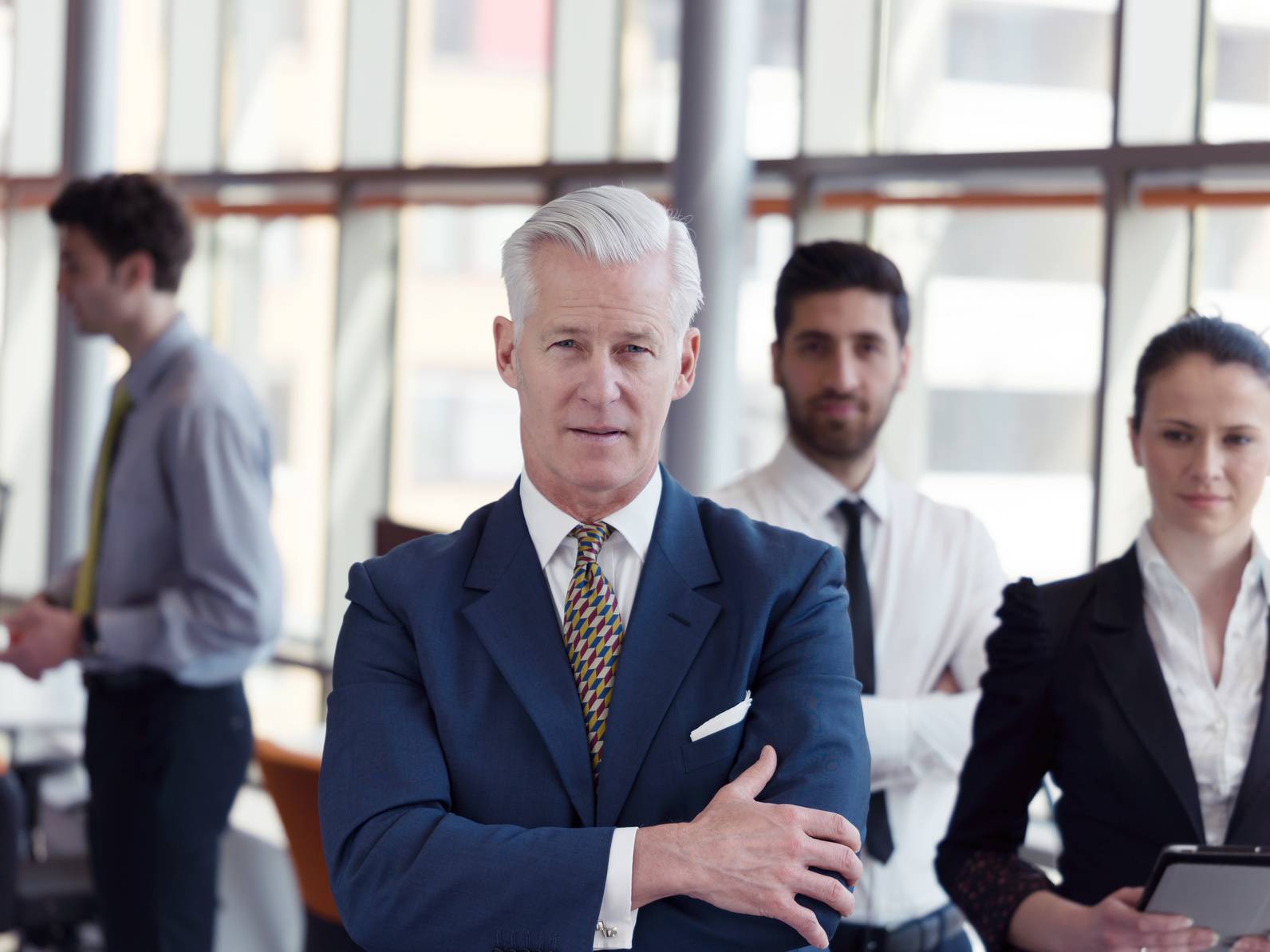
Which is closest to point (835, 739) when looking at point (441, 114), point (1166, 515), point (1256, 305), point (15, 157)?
point (1166, 515)

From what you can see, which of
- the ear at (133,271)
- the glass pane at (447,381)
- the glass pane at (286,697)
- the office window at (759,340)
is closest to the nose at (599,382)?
the ear at (133,271)

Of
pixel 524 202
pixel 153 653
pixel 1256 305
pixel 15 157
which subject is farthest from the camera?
pixel 15 157

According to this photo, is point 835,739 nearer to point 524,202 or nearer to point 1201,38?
point 1201,38

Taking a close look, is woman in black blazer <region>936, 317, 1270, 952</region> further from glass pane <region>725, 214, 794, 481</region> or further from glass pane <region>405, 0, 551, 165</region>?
glass pane <region>405, 0, 551, 165</region>

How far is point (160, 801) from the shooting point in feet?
11.2

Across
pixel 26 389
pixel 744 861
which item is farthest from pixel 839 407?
pixel 26 389

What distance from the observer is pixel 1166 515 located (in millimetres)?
2193

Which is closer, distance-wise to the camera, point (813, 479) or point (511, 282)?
point (511, 282)

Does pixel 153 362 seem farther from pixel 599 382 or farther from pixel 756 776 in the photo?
pixel 756 776

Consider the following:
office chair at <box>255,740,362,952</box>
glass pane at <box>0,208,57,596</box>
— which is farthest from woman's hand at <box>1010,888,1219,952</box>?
glass pane at <box>0,208,57,596</box>

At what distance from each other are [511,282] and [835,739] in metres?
0.61

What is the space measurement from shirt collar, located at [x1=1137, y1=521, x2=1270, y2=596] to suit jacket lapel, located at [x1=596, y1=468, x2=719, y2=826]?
2.62 ft

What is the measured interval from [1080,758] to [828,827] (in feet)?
2.24

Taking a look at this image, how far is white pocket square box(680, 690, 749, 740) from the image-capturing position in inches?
64.4
